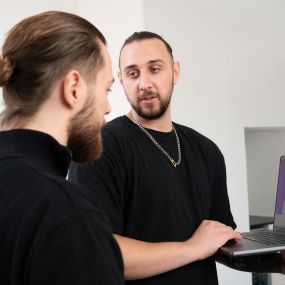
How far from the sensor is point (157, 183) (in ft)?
4.25

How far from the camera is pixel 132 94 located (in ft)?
4.75

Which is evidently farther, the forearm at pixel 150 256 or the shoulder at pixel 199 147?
the shoulder at pixel 199 147

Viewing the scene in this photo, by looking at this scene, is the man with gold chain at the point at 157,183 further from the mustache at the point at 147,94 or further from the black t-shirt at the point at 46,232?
the black t-shirt at the point at 46,232

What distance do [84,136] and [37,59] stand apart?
16 cm

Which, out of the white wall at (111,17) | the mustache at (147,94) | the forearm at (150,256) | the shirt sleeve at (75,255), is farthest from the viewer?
the white wall at (111,17)

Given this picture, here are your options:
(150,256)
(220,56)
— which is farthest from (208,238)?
(220,56)

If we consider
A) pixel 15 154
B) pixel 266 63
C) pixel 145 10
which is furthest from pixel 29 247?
pixel 266 63

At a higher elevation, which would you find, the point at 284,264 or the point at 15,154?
the point at 15,154

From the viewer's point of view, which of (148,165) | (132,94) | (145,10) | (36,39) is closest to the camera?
(36,39)

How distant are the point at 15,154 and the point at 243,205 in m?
2.28

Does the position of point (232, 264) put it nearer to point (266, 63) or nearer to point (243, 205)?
point (243, 205)

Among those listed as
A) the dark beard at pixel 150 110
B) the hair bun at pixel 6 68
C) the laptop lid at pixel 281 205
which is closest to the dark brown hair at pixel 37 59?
the hair bun at pixel 6 68

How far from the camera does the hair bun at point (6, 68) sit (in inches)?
28.5

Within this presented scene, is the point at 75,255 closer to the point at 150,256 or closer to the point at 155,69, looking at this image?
the point at 150,256
